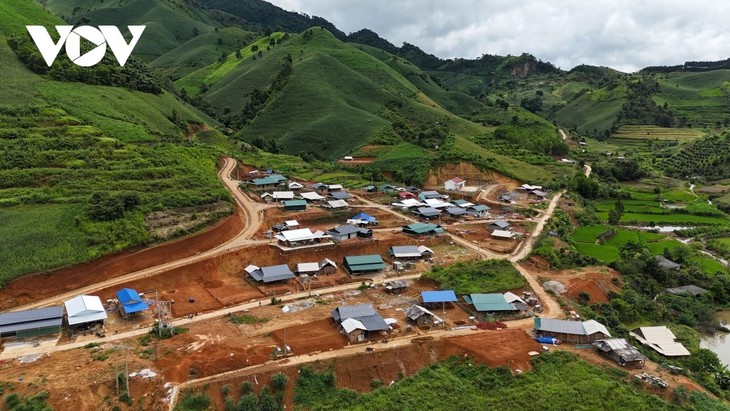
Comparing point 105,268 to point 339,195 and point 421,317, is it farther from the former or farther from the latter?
point 339,195

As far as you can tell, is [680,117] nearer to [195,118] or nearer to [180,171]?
[195,118]

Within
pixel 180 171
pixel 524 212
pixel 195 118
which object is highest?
pixel 195 118

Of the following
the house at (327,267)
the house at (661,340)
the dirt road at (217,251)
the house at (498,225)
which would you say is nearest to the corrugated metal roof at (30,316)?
the dirt road at (217,251)

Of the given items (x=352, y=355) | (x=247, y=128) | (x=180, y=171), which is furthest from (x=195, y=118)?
(x=352, y=355)

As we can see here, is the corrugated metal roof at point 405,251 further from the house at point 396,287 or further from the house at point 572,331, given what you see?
the house at point 572,331

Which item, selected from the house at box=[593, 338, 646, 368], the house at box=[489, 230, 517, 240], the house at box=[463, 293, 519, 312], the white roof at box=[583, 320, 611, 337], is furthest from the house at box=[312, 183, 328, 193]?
the house at box=[593, 338, 646, 368]

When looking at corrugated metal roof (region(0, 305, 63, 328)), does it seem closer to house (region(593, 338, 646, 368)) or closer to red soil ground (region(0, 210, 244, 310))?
red soil ground (region(0, 210, 244, 310))
